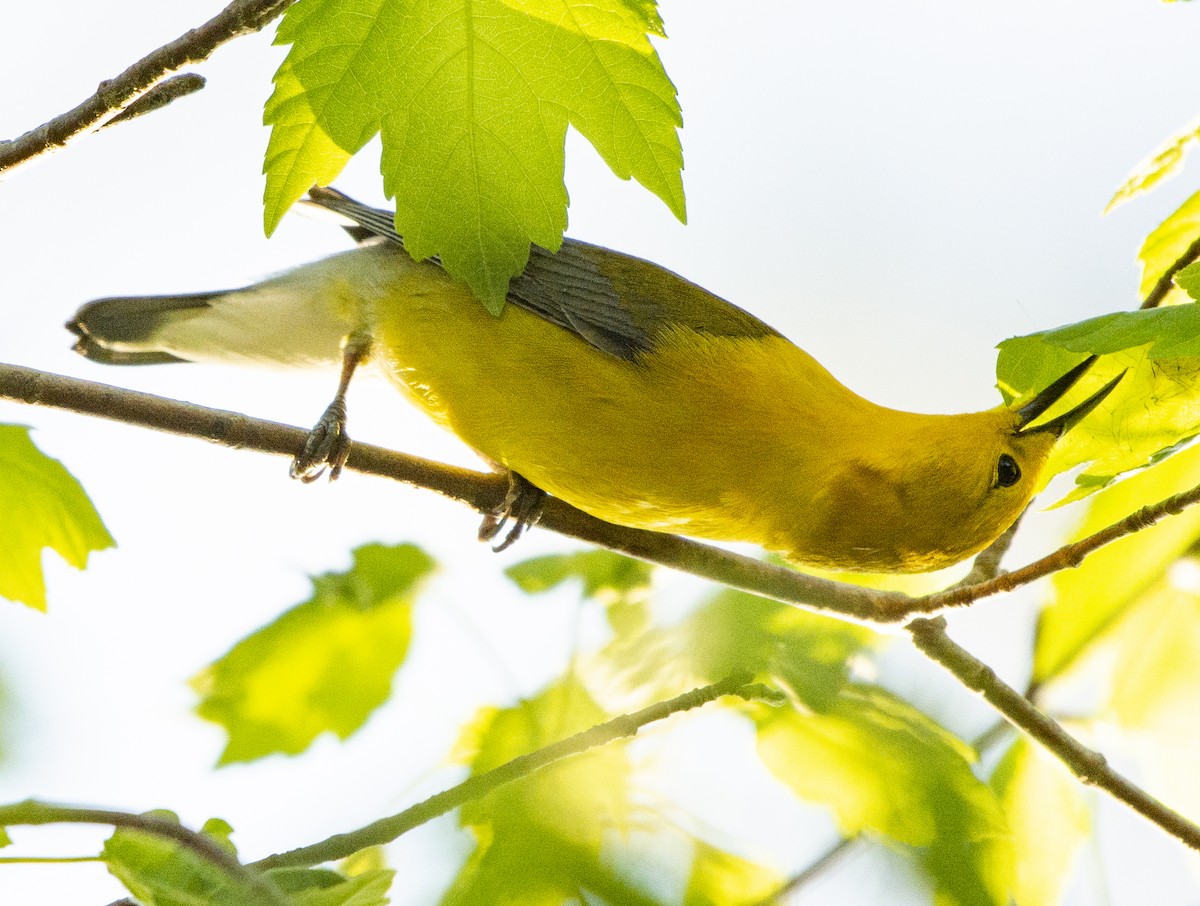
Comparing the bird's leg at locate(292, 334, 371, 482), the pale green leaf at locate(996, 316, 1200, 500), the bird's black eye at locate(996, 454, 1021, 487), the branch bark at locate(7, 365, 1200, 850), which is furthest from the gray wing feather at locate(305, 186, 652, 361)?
the pale green leaf at locate(996, 316, 1200, 500)

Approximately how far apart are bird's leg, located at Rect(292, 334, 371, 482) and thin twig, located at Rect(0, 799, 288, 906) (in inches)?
57.5

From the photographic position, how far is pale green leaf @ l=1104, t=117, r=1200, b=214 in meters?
2.33

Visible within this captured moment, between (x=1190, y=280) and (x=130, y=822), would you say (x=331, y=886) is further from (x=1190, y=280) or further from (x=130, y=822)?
(x=1190, y=280)

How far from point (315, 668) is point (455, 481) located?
2.00 ft

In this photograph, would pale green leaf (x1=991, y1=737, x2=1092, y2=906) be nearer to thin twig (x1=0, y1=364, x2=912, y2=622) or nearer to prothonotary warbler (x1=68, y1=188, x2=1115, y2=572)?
thin twig (x1=0, y1=364, x2=912, y2=622)

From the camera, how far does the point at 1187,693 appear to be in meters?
2.60

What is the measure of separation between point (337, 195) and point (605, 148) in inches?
99.0

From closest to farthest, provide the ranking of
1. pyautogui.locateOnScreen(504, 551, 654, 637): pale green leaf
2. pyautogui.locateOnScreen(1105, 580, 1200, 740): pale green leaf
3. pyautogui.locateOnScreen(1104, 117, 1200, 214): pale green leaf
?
1. pyautogui.locateOnScreen(1104, 117, 1200, 214): pale green leaf
2. pyautogui.locateOnScreen(1105, 580, 1200, 740): pale green leaf
3. pyautogui.locateOnScreen(504, 551, 654, 637): pale green leaf

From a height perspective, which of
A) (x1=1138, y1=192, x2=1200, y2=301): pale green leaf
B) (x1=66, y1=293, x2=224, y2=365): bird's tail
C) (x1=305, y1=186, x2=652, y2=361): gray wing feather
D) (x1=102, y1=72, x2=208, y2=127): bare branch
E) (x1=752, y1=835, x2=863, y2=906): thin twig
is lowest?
(x1=752, y1=835, x2=863, y2=906): thin twig

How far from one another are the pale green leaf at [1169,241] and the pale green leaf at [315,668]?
195 centimetres

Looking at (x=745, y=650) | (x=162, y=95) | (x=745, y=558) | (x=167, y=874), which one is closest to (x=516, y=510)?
(x=745, y=558)

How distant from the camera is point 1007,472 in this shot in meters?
3.21

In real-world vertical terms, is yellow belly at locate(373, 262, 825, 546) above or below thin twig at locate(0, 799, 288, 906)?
above

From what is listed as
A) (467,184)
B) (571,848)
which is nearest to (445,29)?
(467,184)
